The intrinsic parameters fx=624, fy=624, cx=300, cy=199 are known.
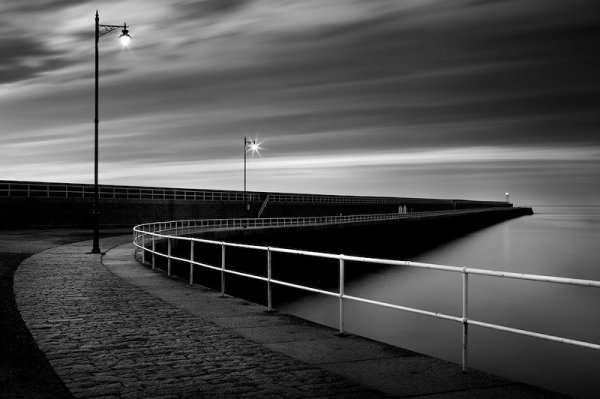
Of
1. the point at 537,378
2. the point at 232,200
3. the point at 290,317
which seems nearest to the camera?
the point at 290,317

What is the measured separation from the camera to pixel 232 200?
6931cm

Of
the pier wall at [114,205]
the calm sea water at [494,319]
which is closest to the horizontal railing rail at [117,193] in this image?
the pier wall at [114,205]

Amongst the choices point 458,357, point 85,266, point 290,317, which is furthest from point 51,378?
point 458,357

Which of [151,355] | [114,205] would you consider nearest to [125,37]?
[151,355]

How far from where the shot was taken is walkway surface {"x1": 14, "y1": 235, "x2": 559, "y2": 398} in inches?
226

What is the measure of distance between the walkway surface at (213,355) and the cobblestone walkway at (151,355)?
0.04 ft

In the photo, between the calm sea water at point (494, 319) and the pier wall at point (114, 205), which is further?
the pier wall at point (114, 205)

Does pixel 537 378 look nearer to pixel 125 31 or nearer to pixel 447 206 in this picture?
pixel 125 31

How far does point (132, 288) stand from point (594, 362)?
54.6ft

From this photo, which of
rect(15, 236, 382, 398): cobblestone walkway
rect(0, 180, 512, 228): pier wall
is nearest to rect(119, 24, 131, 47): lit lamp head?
rect(15, 236, 382, 398): cobblestone walkway

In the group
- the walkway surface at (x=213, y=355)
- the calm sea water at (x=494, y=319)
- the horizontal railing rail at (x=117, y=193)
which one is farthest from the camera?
the horizontal railing rail at (x=117, y=193)

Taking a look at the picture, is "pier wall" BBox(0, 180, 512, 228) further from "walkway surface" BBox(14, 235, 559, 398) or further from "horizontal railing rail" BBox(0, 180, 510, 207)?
"walkway surface" BBox(14, 235, 559, 398)

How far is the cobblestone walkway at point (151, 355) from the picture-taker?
5.75 m

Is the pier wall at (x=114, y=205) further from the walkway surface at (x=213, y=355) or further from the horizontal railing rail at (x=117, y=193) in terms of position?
the walkway surface at (x=213, y=355)
